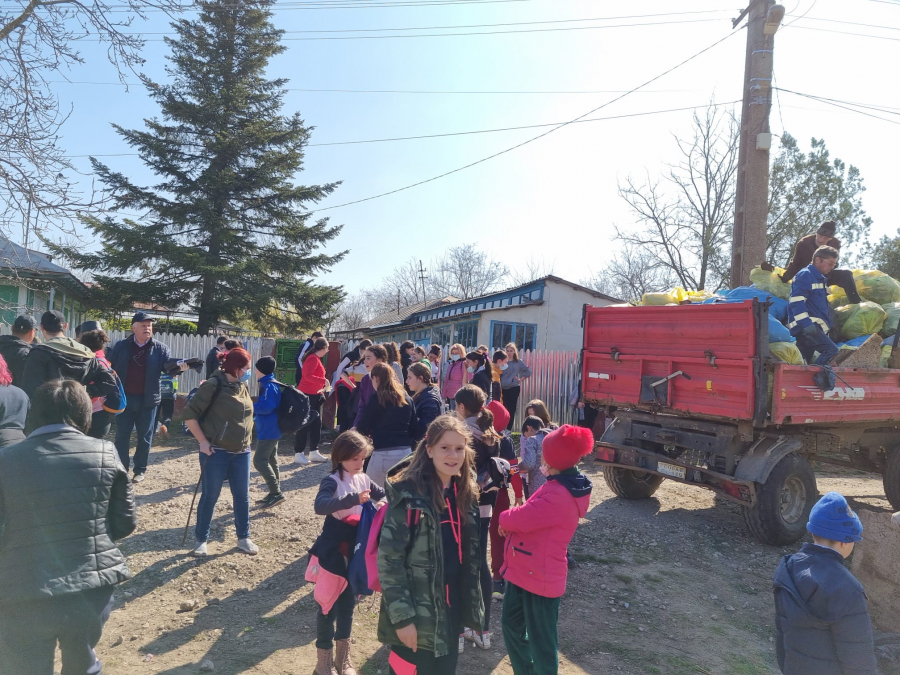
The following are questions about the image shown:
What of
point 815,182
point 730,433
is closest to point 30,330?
point 730,433

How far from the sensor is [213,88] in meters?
17.4

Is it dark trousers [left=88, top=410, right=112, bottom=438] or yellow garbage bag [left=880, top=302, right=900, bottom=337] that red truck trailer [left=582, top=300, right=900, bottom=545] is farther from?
dark trousers [left=88, top=410, right=112, bottom=438]

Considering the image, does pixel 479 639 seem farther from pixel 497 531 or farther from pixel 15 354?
pixel 15 354

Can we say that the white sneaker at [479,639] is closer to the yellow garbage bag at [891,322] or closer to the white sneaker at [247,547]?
the white sneaker at [247,547]

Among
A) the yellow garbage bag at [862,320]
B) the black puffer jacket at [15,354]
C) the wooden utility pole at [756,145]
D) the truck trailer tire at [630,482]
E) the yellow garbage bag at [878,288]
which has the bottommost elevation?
the truck trailer tire at [630,482]

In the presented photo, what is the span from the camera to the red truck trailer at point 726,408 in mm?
5617

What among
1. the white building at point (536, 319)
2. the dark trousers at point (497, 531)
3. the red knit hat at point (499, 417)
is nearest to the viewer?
the dark trousers at point (497, 531)

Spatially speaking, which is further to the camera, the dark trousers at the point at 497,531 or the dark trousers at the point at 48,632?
the dark trousers at the point at 497,531

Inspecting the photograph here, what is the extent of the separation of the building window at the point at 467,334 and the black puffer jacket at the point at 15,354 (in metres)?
14.5

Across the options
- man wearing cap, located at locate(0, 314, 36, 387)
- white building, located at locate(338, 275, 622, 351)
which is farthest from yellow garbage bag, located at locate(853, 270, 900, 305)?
white building, located at locate(338, 275, 622, 351)

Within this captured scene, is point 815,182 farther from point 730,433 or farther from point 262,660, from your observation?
point 262,660

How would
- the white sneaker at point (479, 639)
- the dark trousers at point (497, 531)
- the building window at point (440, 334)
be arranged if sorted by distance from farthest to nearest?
1. the building window at point (440, 334)
2. the dark trousers at point (497, 531)
3. the white sneaker at point (479, 639)

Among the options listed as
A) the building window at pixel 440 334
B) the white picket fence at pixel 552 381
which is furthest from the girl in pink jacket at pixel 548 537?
the building window at pixel 440 334

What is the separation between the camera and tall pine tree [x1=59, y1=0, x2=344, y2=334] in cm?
1668
